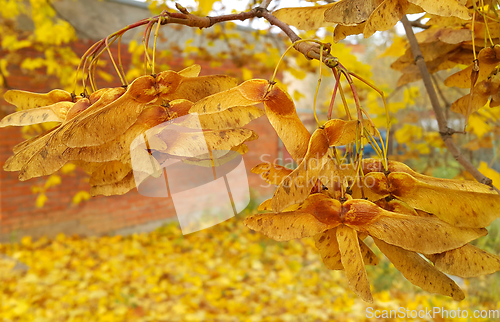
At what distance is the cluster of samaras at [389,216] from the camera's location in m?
0.24

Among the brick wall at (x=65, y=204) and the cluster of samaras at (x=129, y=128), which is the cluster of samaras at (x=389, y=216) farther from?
the brick wall at (x=65, y=204)

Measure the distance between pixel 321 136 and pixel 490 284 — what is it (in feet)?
6.22

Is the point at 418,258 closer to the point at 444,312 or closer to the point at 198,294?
the point at 444,312

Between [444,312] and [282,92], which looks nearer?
[282,92]

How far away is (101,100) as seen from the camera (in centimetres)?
27

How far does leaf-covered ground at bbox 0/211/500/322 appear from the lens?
1.57 meters

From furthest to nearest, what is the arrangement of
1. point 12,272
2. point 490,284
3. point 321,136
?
point 12,272, point 490,284, point 321,136

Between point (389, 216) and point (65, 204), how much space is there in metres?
2.46

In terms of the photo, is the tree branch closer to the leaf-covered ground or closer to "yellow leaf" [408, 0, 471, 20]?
"yellow leaf" [408, 0, 471, 20]

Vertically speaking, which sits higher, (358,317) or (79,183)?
(79,183)

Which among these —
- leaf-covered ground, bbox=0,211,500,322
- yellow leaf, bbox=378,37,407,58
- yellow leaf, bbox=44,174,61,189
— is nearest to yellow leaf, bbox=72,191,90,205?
yellow leaf, bbox=44,174,61,189

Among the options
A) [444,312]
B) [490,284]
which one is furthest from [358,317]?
[490,284]

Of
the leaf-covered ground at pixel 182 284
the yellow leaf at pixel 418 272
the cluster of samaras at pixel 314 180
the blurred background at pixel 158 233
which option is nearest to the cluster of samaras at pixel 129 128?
the cluster of samaras at pixel 314 180

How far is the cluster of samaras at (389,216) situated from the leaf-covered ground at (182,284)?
143cm
